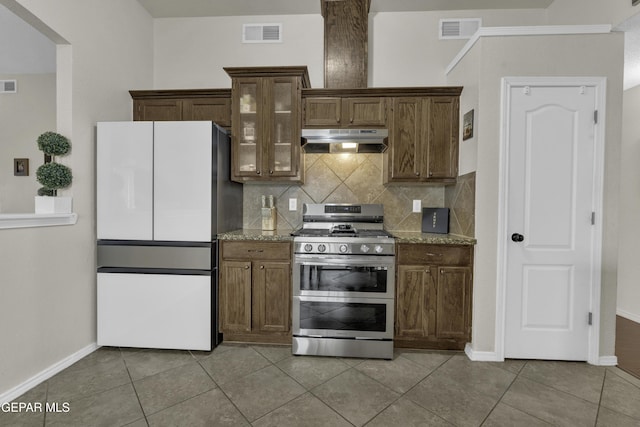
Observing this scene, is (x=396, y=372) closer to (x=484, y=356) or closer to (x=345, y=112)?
(x=484, y=356)

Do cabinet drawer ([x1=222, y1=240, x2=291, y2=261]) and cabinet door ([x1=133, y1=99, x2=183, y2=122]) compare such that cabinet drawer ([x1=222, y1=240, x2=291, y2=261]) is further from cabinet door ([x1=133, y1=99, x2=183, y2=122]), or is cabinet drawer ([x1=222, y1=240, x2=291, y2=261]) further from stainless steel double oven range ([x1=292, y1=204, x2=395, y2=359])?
cabinet door ([x1=133, y1=99, x2=183, y2=122])

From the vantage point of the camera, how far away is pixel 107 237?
7.94ft

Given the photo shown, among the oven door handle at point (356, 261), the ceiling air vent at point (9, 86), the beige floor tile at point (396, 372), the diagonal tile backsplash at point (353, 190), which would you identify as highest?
the ceiling air vent at point (9, 86)

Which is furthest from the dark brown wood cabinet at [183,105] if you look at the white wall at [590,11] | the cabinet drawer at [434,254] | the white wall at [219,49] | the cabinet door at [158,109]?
the white wall at [590,11]

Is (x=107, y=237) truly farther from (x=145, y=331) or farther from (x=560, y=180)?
(x=560, y=180)

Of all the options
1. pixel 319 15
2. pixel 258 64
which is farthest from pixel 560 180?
pixel 258 64

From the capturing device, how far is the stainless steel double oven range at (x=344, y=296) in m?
2.38

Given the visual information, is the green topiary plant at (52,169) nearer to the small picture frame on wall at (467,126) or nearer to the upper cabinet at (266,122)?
the upper cabinet at (266,122)

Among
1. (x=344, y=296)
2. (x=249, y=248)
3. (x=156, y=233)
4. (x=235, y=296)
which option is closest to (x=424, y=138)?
(x=344, y=296)

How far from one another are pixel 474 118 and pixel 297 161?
157 cm

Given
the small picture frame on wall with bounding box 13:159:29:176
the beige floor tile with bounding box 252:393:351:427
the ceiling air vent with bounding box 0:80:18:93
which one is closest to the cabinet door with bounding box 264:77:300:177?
the beige floor tile with bounding box 252:393:351:427

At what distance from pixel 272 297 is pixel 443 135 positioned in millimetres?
2162

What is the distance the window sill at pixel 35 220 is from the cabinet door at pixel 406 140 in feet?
8.83

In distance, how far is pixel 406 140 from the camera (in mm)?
2750
